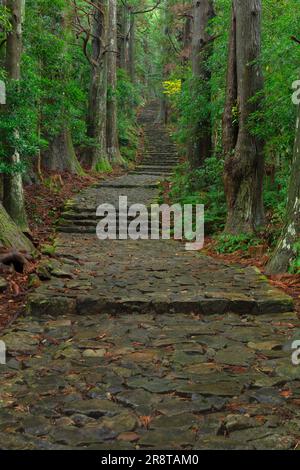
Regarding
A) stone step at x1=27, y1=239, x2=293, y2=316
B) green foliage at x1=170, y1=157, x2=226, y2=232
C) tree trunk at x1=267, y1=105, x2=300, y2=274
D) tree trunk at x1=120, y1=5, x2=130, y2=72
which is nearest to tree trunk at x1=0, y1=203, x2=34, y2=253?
stone step at x1=27, y1=239, x2=293, y2=316

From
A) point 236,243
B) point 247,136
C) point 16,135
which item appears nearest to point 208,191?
point 247,136

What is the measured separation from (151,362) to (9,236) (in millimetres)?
4250

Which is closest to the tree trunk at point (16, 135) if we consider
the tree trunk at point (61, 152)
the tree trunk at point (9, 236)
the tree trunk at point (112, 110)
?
the tree trunk at point (9, 236)

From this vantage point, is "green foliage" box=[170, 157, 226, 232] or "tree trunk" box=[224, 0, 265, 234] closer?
"tree trunk" box=[224, 0, 265, 234]

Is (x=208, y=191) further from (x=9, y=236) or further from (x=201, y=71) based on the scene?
(x=9, y=236)

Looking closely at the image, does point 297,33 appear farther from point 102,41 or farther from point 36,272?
point 102,41

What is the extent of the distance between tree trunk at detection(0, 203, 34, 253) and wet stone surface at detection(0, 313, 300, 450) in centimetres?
235

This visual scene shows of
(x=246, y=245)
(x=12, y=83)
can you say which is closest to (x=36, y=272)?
(x=12, y=83)

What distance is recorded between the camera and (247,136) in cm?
925

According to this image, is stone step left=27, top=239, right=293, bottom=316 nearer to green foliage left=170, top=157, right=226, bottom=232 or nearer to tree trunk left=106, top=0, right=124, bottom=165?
green foliage left=170, top=157, right=226, bottom=232

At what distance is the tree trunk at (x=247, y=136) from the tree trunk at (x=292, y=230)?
2.31m

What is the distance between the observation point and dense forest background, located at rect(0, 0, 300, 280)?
27.3 feet

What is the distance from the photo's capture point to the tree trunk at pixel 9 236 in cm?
748

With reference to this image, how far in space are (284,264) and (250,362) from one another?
3005 millimetres
